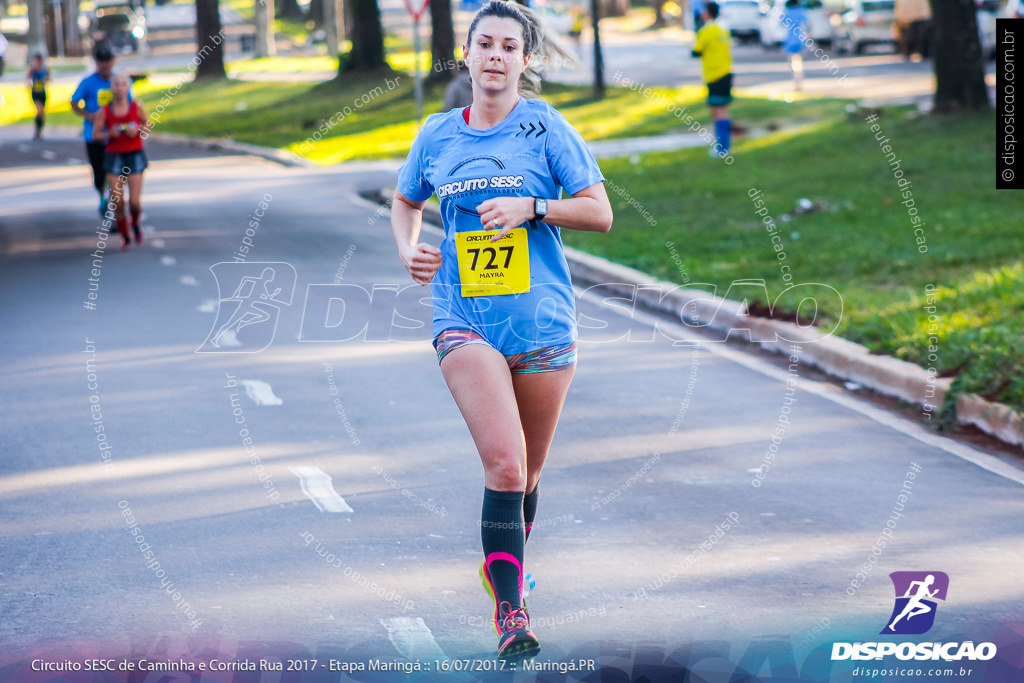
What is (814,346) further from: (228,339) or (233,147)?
(233,147)

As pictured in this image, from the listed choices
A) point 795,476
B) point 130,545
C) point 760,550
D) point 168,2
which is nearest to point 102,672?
point 130,545

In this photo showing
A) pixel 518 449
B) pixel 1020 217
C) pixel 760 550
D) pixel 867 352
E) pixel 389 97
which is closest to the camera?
pixel 518 449

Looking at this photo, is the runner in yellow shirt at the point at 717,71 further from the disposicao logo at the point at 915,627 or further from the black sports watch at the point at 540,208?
the black sports watch at the point at 540,208

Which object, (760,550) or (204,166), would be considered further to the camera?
(204,166)

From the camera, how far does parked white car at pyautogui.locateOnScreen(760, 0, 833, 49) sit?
4684 cm

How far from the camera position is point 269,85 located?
1721 inches

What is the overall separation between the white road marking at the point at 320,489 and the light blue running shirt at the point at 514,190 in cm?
208

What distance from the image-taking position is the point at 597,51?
99.6 ft

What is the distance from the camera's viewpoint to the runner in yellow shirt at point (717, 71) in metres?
20.4

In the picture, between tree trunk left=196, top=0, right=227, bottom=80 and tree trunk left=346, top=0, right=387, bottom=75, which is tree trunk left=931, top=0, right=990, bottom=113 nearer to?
tree trunk left=346, top=0, right=387, bottom=75

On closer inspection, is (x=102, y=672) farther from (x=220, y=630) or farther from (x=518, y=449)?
(x=518, y=449)

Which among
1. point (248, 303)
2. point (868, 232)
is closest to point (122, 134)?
point (248, 303)

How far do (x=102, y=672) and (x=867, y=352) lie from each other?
633 cm

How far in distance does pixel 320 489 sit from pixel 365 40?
32702 millimetres
